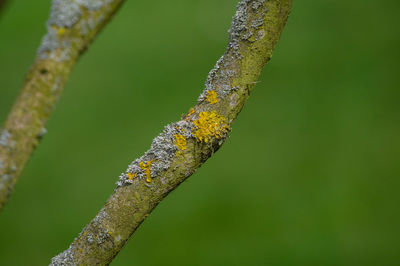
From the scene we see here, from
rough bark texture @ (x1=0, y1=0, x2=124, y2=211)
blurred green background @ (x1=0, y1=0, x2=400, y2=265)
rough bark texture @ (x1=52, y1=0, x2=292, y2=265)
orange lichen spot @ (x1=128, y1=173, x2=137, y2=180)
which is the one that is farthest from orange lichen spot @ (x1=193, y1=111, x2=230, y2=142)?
blurred green background @ (x1=0, y1=0, x2=400, y2=265)

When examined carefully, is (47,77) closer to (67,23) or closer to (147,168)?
(67,23)

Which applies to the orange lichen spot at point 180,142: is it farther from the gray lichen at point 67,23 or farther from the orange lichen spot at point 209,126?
the gray lichen at point 67,23

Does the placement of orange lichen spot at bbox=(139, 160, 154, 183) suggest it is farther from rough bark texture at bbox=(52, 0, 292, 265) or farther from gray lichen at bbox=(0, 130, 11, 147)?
gray lichen at bbox=(0, 130, 11, 147)

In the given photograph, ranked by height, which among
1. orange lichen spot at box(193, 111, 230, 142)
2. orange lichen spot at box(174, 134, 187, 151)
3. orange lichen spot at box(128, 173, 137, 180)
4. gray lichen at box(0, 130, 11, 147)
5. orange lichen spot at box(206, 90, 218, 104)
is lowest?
orange lichen spot at box(128, 173, 137, 180)

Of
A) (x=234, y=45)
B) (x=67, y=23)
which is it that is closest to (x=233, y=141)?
(x=67, y=23)

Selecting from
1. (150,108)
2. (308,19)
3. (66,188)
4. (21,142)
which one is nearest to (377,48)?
(308,19)

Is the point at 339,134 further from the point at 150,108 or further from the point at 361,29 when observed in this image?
the point at 150,108

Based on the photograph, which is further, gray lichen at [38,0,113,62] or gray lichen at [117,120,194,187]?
gray lichen at [38,0,113,62]
